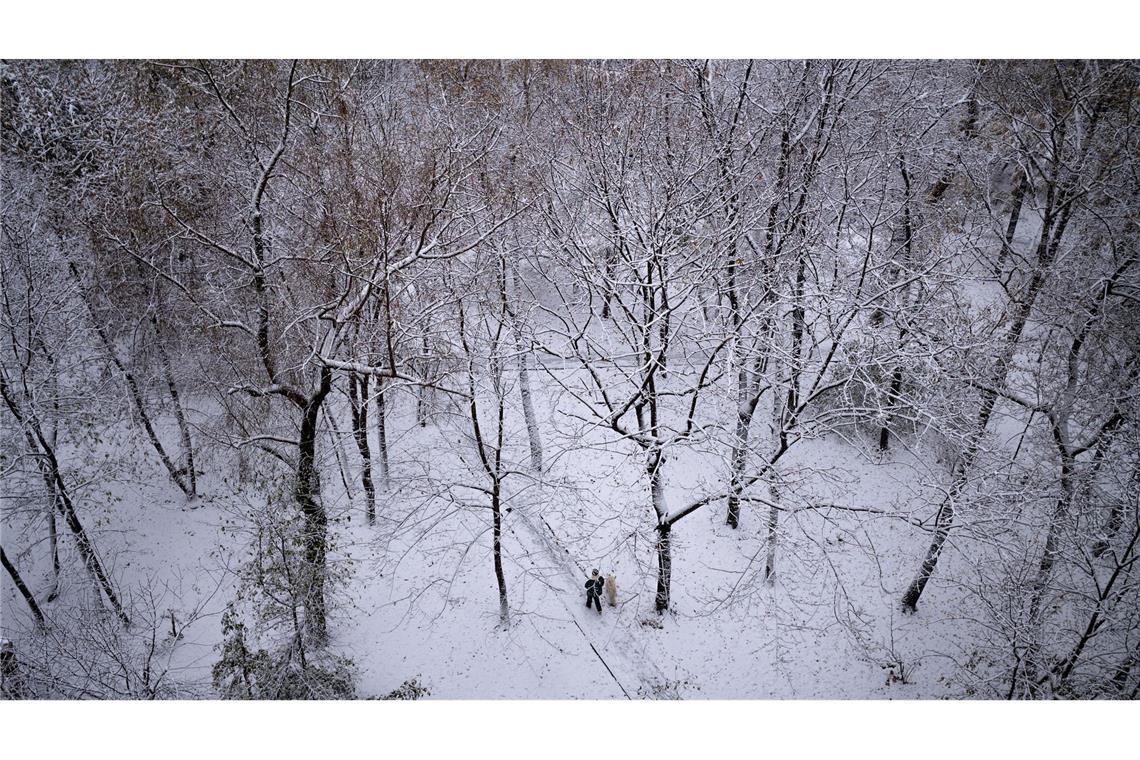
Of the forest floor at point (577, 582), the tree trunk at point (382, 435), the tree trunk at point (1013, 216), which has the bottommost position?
the forest floor at point (577, 582)

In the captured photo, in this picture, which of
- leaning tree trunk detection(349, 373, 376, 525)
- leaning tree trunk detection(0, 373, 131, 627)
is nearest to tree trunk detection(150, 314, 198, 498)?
leaning tree trunk detection(0, 373, 131, 627)

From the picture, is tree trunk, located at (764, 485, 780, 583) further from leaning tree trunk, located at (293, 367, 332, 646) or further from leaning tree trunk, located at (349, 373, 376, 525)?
leaning tree trunk, located at (349, 373, 376, 525)

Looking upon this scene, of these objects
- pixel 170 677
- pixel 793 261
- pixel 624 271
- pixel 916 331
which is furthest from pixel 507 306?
pixel 170 677

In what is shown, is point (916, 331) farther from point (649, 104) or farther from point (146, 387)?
point (146, 387)

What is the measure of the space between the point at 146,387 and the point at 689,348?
806cm

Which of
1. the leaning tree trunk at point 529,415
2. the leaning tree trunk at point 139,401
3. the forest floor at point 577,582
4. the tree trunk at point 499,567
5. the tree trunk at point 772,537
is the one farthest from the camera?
the leaning tree trunk at point 529,415

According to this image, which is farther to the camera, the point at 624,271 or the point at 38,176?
the point at 624,271

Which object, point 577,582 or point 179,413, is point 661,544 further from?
point 179,413

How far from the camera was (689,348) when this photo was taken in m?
7.89

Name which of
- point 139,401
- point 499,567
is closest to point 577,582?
point 499,567

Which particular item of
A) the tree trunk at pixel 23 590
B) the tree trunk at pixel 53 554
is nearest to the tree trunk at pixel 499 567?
the tree trunk at pixel 23 590

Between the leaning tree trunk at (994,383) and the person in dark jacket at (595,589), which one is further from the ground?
the leaning tree trunk at (994,383)

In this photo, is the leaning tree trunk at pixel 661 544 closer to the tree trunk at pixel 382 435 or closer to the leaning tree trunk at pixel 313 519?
the leaning tree trunk at pixel 313 519

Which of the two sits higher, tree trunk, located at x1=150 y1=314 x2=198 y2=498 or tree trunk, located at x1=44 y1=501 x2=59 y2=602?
tree trunk, located at x1=150 y1=314 x2=198 y2=498
